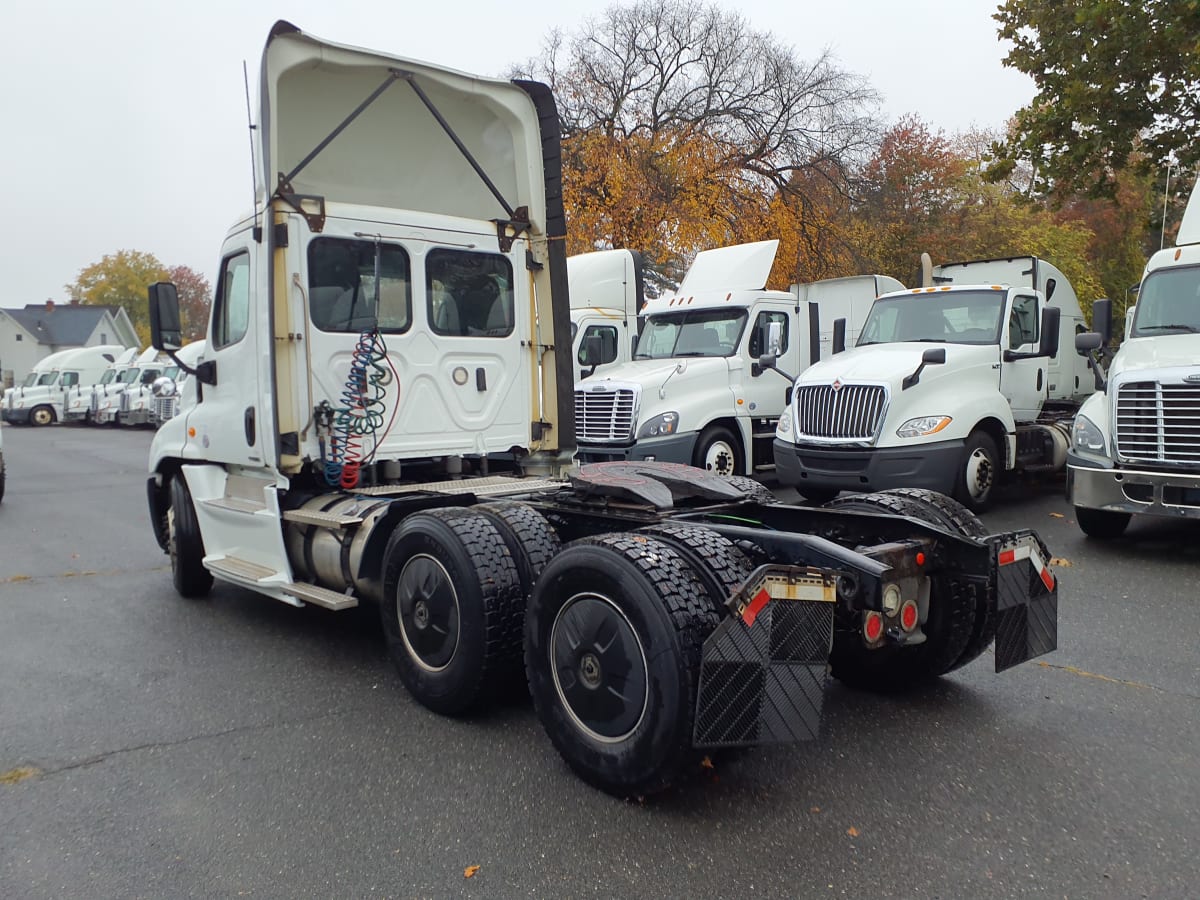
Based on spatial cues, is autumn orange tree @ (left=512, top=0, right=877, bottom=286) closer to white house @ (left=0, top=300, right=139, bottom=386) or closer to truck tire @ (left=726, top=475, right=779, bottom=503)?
truck tire @ (left=726, top=475, right=779, bottom=503)

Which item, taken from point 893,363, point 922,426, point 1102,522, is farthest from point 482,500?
point 893,363

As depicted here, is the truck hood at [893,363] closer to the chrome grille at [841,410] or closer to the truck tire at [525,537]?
the chrome grille at [841,410]

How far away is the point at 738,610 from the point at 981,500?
780 centimetres

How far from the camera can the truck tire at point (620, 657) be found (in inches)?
130

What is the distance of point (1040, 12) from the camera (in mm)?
15203

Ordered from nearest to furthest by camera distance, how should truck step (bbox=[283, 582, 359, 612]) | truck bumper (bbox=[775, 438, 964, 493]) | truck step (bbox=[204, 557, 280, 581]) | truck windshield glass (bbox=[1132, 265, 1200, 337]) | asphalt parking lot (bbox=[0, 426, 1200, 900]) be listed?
1. asphalt parking lot (bbox=[0, 426, 1200, 900])
2. truck step (bbox=[283, 582, 359, 612])
3. truck step (bbox=[204, 557, 280, 581])
4. truck windshield glass (bbox=[1132, 265, 1200, 337])
5. truck bumper (bbox=[775, 438, 964, 493])

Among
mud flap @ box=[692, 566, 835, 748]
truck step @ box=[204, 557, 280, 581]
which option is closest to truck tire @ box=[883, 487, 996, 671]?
mud flap @ box=[692, 566, 835, 748]

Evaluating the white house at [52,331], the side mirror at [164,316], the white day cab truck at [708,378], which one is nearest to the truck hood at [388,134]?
the side mirror at [164,316]

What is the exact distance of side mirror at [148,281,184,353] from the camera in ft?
20.0

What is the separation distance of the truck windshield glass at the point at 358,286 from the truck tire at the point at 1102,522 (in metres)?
6.09

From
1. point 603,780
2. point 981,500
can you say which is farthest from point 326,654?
point 981,500

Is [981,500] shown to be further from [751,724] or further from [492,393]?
[751,724]

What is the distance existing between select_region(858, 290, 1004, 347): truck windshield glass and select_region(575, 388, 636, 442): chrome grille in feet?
9.49

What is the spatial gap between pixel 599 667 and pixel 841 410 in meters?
6.92
